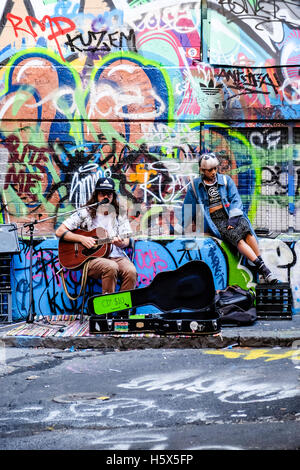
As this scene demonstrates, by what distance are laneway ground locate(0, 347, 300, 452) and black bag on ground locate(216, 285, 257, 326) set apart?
2.88ft

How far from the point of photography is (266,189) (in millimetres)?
9602

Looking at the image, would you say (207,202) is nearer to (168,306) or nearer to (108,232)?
(108,232)

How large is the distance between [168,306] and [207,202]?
1.94m

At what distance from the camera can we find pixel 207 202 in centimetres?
926

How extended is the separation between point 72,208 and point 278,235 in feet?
9.36

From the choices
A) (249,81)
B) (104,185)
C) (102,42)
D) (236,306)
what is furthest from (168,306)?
(102,42)

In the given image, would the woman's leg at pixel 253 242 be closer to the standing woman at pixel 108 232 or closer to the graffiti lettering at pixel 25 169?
the standing woman at pixel 108 232

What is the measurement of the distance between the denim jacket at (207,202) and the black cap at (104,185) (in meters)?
1.21

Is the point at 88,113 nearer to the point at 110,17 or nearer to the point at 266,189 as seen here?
the point at 110,17

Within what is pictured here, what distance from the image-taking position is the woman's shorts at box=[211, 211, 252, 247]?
902 cm

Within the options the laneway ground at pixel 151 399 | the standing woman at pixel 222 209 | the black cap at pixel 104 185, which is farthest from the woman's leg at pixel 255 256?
Result: the black cap at pixel 104 185

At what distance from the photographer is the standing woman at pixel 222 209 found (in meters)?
9.02
